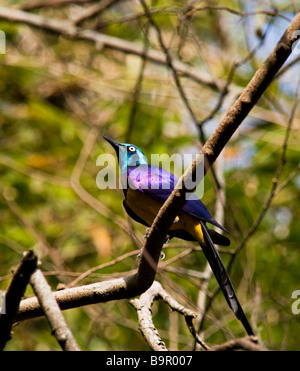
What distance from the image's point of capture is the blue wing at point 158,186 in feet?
11.7

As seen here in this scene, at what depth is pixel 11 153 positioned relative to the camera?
7000 mm

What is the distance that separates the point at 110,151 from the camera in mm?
6980

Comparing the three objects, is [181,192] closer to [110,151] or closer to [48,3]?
[110,151]

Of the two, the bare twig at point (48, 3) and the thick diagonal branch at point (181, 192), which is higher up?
the bare twig at point (48, 3)

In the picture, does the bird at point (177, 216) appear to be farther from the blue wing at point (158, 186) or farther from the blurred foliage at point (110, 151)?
the blurred foliage at point (110, 151)

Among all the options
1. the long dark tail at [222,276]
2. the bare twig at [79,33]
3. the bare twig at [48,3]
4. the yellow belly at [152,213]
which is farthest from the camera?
the bare twig at [48,3]

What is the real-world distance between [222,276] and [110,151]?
379 cm

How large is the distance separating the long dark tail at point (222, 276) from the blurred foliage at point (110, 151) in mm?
781

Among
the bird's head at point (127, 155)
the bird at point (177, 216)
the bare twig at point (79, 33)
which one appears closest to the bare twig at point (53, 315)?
the bird at point (177, 216)

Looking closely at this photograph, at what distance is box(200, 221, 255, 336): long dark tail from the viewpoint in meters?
3.20

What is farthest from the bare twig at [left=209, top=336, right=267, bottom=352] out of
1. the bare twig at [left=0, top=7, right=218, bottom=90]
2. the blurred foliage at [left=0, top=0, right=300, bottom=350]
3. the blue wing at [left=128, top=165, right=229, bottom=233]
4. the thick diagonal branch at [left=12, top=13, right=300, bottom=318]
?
the bare twig at [left=0, top=7, right=218, bottom=90]

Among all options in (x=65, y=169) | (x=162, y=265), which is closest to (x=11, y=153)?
(x=65, y=169)

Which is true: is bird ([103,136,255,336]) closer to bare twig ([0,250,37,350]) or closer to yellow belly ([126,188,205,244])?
yellow belly ([126,188,205,244])

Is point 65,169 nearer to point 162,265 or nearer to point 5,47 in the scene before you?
point 5,47
